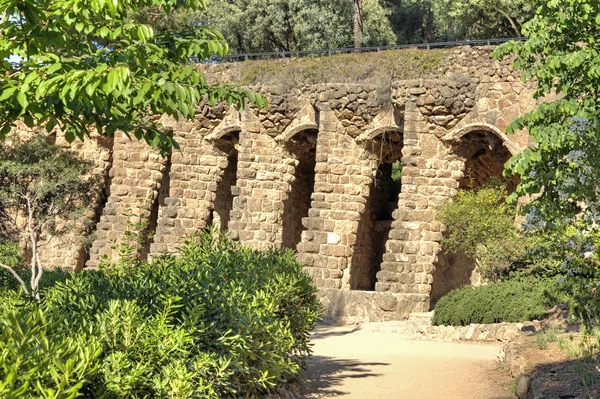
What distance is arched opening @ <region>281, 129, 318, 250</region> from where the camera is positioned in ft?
73.4

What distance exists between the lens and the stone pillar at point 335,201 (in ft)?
64.8

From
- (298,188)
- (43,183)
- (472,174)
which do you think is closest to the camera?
(472,174)

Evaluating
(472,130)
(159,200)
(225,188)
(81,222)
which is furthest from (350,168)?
(81,222)

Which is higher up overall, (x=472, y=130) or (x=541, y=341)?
(x=472, y=130)

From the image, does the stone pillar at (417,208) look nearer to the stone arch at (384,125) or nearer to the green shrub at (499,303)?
the stone arch at (384,125)

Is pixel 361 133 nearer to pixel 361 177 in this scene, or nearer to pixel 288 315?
pixel 361 177

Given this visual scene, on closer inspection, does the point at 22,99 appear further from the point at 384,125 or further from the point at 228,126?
the point at 228,126

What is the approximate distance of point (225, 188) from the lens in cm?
2538

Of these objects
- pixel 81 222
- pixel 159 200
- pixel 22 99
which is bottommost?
pixel 22 99

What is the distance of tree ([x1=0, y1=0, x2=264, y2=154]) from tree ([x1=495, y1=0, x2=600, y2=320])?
2.65 m

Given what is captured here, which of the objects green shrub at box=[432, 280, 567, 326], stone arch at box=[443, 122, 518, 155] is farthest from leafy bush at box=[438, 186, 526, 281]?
green shrub at box=[432, 280, 567, 326]

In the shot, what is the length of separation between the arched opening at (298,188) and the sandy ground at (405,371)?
8.70m

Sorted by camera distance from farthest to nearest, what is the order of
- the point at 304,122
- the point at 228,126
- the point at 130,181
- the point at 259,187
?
the point at 130,181 < the point at 228,126 < the point at 259,187 < the point at 304,122

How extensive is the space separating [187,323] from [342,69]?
1664cm
